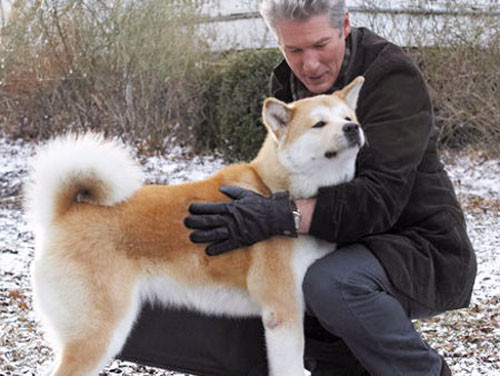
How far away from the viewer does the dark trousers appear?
2.40m

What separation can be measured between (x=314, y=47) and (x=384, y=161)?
0.51 meters

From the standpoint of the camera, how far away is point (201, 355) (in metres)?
2.82

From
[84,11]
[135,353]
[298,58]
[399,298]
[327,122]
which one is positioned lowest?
[135,353]

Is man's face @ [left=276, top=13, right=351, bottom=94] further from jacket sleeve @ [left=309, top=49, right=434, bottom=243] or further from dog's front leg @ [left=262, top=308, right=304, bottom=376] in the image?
dog's front leg @ [left=262, top=308, right=304, bottom=376]

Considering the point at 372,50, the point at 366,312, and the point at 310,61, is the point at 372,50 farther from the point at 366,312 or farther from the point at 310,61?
the point at 366,312

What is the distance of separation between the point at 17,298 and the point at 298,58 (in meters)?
2.65

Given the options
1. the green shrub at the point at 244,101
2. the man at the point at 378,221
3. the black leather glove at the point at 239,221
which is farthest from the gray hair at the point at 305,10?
the green shrub at the point at 244,101

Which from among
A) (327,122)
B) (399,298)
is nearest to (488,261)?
(399,298)

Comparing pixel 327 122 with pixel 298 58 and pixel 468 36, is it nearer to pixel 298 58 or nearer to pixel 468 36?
pixel 298 58

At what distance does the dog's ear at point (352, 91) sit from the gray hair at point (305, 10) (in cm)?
27

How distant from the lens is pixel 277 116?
2533 mm

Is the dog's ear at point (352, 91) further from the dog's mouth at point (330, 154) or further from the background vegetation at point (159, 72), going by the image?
the background vegetation at point (159, 72)

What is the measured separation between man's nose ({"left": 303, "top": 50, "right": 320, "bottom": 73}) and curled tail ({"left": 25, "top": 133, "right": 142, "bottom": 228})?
30.6 inches

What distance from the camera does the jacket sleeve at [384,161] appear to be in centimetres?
244
